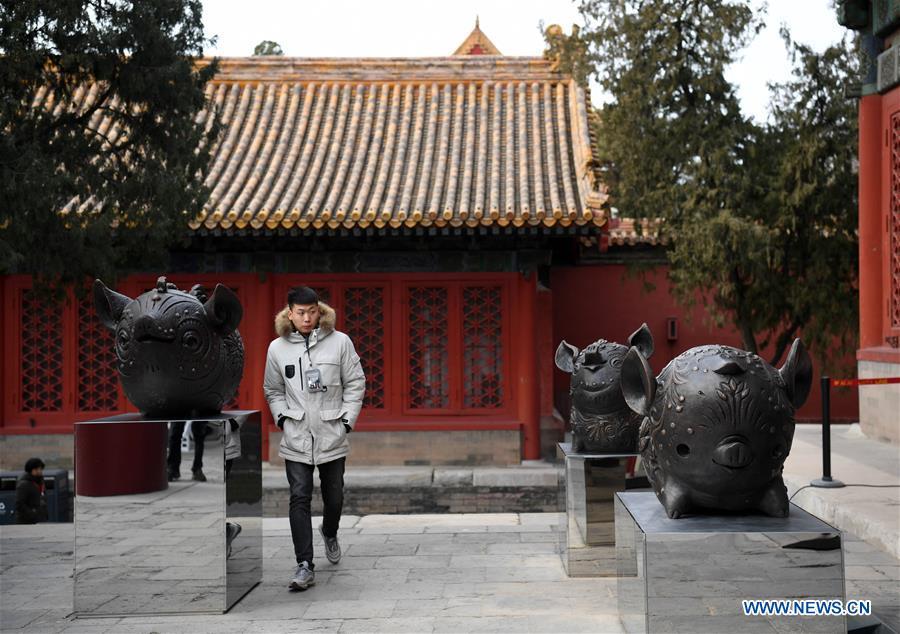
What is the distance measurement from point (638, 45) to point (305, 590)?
27.0 ft

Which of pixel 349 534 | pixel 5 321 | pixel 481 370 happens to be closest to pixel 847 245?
pixel 481 370

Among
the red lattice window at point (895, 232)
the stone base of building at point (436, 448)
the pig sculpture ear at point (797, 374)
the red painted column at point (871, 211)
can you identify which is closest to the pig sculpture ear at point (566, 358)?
the pig sculpture ear at point (797, 374)

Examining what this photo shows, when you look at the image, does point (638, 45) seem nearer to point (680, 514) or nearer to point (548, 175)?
point (548, 175)

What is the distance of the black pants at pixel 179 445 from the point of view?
16.1ft

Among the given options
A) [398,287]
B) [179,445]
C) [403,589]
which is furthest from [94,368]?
[403,589]

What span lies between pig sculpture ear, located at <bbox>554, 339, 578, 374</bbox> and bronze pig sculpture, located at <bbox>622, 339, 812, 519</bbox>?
1.82 m

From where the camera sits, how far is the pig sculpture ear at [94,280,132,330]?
5.03 metres

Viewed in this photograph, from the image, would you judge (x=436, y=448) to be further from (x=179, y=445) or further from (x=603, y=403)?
(x=179, y=445)

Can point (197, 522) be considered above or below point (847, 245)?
below

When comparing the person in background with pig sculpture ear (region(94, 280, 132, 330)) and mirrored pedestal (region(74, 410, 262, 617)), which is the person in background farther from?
pig sculpture ear (region(94, 280, 132, 330))

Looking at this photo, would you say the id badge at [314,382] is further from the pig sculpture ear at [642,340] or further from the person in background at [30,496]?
the person in background at [30,496]

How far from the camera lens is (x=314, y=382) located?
5406 mm

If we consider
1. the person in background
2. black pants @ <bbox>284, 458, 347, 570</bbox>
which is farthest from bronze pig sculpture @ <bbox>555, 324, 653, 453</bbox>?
the person in background

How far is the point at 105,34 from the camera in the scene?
691 centimetres
